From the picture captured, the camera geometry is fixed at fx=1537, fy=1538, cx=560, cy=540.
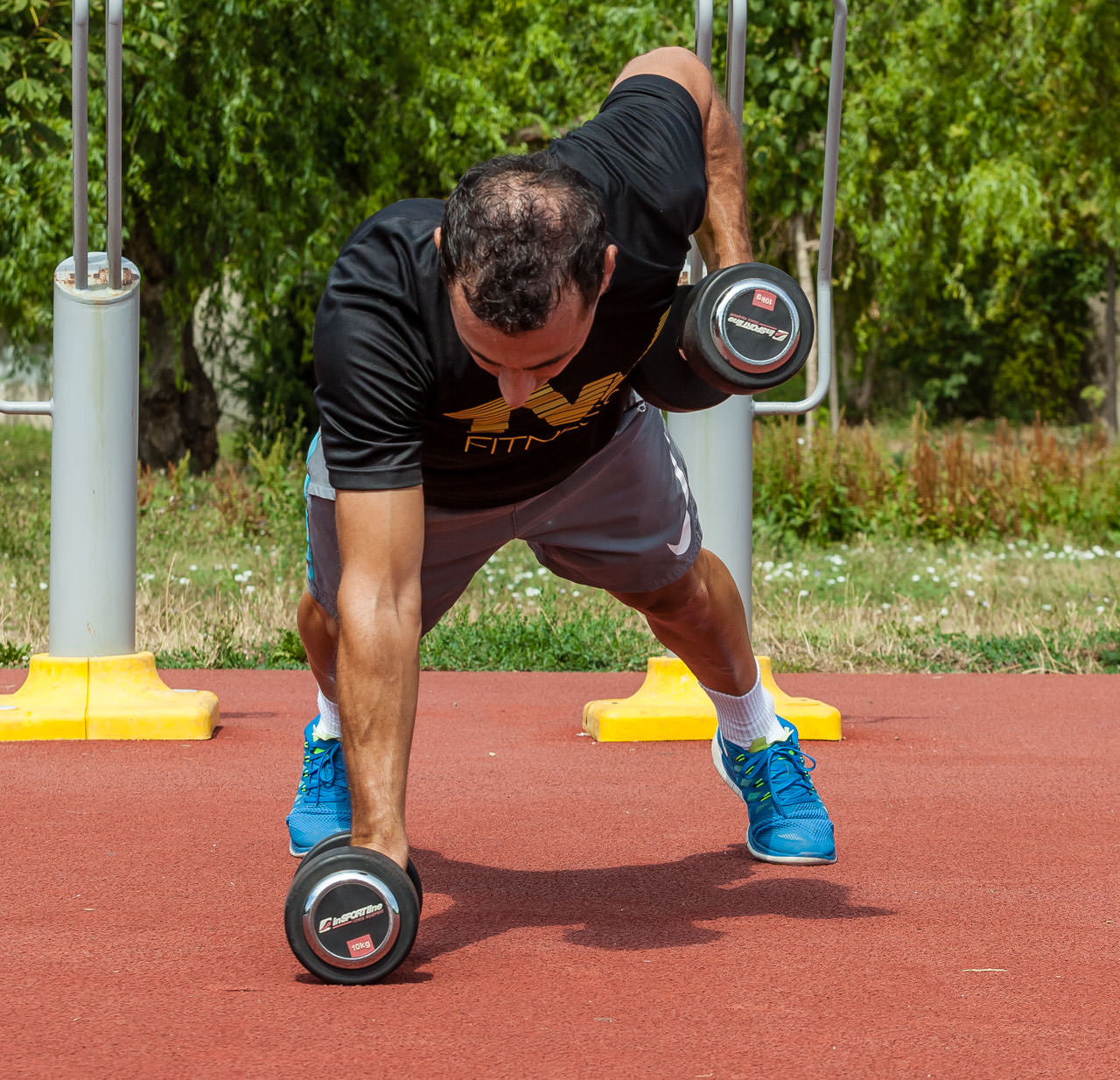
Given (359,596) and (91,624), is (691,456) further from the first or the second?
(359,596)

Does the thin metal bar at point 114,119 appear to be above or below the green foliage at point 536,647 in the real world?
above

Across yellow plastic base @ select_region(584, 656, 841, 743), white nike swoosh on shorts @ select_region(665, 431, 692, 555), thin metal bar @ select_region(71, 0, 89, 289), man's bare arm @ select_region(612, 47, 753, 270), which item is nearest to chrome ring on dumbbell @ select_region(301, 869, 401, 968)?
white nike swoosh on shorts @ select_region(665, 431, 692, 555)

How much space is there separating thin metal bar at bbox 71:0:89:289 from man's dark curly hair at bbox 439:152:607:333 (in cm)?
254

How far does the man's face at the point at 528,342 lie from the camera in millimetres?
2271

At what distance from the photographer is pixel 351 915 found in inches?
97.3

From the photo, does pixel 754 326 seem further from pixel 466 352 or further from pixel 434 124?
pixel 434 124

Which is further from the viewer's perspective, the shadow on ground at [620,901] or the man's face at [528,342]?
the shadow on ground at [620,901]

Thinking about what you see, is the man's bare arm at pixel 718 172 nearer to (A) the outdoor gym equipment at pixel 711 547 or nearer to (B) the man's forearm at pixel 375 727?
(B) the man's forearm at pixel 375 727

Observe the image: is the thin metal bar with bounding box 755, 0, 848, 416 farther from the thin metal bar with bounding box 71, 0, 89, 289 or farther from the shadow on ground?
the thin metal bar with bounding box 71, 0, 89, 289

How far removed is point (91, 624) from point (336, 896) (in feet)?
8.42

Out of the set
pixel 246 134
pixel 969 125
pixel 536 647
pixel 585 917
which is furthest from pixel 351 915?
pixel 969 125

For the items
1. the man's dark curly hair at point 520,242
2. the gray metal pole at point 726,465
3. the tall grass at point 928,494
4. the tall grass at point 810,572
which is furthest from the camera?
the tall grass at point 928,494

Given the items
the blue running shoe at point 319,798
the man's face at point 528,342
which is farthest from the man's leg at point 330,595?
the man's face at point 528,342

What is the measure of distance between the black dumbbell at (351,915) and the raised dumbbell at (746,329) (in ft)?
3.33
